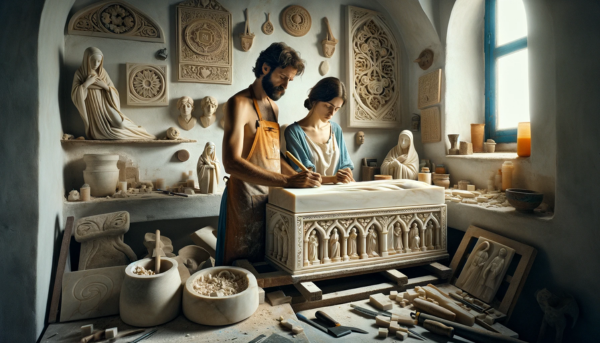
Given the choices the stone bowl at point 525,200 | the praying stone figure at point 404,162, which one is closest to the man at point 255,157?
the stone bowl at point 525,200

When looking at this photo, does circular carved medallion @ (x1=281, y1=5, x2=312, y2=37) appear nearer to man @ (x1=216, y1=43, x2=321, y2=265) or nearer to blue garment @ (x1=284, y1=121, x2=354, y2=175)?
blue garment @ (x1=284, y1=121, x2=354, y2=175)

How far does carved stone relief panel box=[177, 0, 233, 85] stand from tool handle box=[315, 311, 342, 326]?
12.7ft

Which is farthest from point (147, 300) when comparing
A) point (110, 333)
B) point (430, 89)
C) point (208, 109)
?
point (430, 89)

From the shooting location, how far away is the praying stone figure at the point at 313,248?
2836mm

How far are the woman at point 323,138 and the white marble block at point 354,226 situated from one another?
0.55 meters

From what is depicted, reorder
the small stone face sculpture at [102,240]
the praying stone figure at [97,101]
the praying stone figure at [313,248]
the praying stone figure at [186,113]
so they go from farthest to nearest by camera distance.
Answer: the praying stone figure at [186,113] < the praying stone figure at [97,101] < the small stone face sculpture at [102,240] < the praying stone figure at [313,248]

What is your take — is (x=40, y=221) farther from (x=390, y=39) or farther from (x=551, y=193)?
(x=390, y=39)

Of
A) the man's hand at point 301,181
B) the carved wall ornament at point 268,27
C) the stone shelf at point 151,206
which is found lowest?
the stone shelf at point 151,206

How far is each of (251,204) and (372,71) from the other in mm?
4086

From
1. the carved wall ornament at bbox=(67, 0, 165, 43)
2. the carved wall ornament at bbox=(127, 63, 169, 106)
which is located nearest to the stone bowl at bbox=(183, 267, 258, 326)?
the carved wall ornament at bbox=(127, 63, 169, 106)

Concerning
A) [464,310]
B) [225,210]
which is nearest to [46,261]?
[225,210]

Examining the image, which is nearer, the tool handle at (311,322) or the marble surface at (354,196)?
the tool handle at (311,322)

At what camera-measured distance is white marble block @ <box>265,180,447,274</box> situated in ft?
9.18

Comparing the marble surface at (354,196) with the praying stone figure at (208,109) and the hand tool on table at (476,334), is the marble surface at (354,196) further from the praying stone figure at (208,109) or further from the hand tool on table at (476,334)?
the praying stone figure at (208,109)
